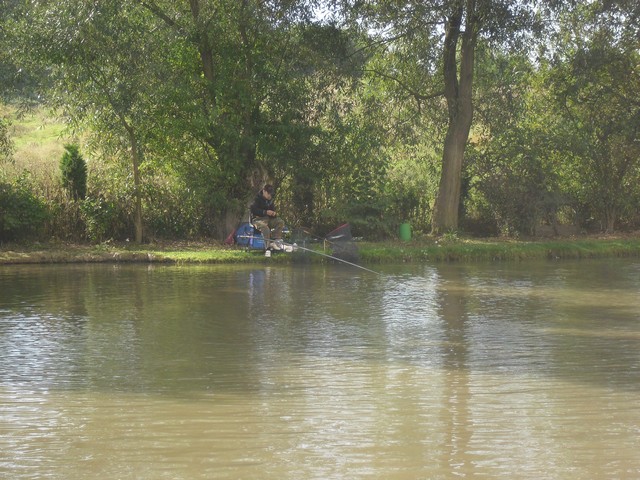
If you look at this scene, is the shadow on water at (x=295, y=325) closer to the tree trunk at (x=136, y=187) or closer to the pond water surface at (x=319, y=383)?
the pond water surface at (x=319, y=383)

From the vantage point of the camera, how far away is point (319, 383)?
893 cm

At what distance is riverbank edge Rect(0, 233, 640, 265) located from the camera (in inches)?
830

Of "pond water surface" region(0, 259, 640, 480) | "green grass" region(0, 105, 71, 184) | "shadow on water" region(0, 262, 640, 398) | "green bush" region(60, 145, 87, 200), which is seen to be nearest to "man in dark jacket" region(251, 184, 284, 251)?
"shadow on water" region(0, 262, 640, 398)

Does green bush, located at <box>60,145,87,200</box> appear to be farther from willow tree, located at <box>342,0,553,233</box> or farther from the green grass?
willow tree, located at <box>342,0,553,233</box>

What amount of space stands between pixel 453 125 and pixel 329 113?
3.66 meters

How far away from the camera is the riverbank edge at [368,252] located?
21.1 metres

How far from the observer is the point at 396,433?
7.24 metres

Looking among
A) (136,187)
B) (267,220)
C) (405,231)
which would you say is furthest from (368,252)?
(136,187)

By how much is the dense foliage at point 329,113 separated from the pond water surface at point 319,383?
23.3 feet

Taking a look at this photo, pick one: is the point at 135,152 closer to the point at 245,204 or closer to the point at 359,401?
the point at 245,204

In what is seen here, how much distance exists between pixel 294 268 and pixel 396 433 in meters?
13.1

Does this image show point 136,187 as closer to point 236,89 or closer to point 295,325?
point 236,89

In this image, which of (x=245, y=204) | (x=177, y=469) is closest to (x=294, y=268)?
(x=245, y=204)

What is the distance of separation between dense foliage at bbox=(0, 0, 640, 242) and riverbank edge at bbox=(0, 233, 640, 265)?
0.96 meters
